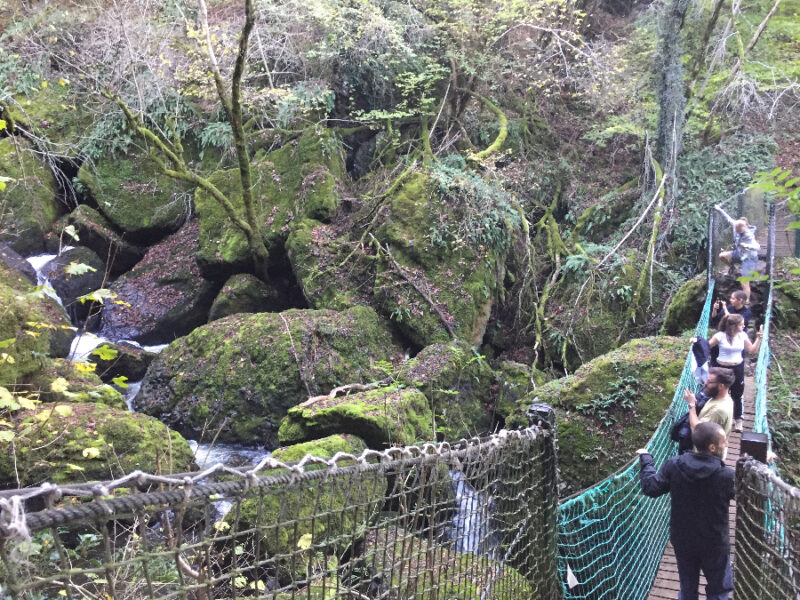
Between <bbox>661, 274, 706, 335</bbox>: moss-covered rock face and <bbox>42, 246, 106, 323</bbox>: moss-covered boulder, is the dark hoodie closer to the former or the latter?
<bbox>661, 274, 706, 335</bbox>: moss-covered rock face

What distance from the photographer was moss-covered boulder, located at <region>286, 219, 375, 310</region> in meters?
8.45

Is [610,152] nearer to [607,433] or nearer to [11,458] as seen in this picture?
[607,433]

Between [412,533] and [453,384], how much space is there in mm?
4994

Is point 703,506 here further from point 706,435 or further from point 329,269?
point 329,269

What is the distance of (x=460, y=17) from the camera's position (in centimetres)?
1036

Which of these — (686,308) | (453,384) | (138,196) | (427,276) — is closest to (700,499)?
(453,384)

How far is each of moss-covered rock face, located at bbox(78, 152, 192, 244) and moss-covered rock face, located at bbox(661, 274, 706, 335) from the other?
8.32 metres

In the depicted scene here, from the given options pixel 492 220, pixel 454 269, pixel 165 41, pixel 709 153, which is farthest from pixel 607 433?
pixel 165 41

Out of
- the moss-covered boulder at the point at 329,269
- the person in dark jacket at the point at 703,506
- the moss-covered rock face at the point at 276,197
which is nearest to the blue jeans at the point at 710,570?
the person in dark jacket at the point at 703,506

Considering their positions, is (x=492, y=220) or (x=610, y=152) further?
(x=610, y=152)

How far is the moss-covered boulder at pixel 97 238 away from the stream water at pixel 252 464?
47 centimetres

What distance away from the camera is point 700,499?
8.93 ft

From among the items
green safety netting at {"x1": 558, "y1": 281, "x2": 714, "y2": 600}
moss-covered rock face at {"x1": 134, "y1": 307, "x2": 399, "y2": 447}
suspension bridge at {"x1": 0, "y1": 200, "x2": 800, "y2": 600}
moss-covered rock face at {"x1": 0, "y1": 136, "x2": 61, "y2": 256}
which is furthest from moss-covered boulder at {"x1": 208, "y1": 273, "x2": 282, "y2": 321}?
green safety netting at {"x1": 558, "y1": 281, "x2": 714, "y2": 600}

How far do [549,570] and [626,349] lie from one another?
407cm
